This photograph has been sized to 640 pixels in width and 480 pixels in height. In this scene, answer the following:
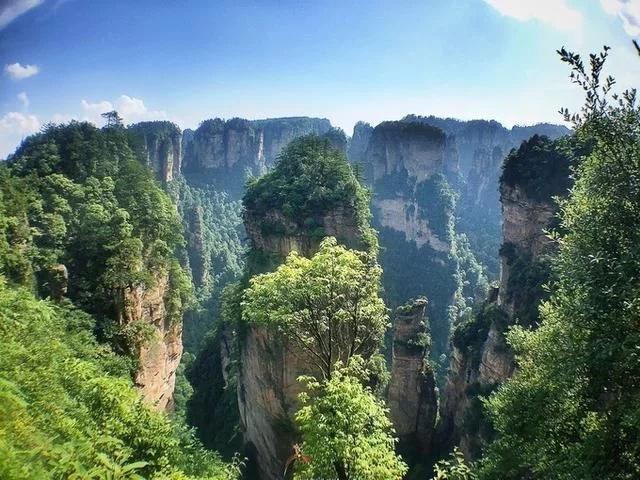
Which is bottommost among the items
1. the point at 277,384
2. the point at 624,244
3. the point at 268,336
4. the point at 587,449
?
the point at 277,384

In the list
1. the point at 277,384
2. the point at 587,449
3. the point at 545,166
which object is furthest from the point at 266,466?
the point at 545,166

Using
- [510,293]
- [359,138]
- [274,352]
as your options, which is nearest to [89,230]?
[274,352]

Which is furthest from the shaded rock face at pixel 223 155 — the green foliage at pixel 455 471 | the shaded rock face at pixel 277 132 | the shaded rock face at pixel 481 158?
the green foliage at pixel 455 471

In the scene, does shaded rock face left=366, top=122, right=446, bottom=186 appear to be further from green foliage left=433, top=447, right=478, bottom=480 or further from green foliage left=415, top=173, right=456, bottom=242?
green foliage left=433, top=447, right=478, bottom=480

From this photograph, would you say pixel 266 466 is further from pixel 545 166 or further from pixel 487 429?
pixel 545 166

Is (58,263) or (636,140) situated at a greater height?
(636,140)

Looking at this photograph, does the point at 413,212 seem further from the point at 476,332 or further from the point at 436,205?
the point at 476,332
